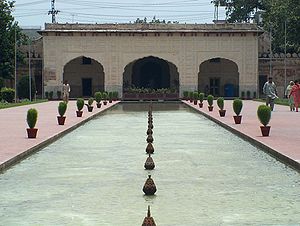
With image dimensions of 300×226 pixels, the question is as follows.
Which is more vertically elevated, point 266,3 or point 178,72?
point 266,3

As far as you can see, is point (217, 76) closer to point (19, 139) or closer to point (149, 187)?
point (19, 139)

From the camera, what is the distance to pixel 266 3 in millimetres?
57719

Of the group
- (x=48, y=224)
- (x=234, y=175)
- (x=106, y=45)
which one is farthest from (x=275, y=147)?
(x=106, y=45)

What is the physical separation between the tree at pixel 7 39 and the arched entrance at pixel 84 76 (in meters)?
5.75

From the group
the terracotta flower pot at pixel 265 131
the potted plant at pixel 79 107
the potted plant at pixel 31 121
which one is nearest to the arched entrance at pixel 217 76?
the potted plant at pixel 79 107

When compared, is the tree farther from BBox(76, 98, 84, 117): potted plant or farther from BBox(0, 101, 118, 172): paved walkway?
BBox(0, 101, 118, 172): paved walkway

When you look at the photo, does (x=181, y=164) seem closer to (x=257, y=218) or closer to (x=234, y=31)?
(x=257, y=218)

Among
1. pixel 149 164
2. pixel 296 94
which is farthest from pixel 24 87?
pixel 149 164

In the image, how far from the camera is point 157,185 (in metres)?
8.56

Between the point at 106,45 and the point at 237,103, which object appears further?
the point at 106,45

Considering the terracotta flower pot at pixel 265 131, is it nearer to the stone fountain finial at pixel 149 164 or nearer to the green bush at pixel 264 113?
the green bush at pixel 264 113

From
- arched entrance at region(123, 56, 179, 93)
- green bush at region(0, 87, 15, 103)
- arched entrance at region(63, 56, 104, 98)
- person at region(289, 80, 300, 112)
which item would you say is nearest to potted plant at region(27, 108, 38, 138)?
person at region(289, 80, 300, 112)

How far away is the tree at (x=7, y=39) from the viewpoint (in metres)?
46.1

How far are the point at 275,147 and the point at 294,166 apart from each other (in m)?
2.21
